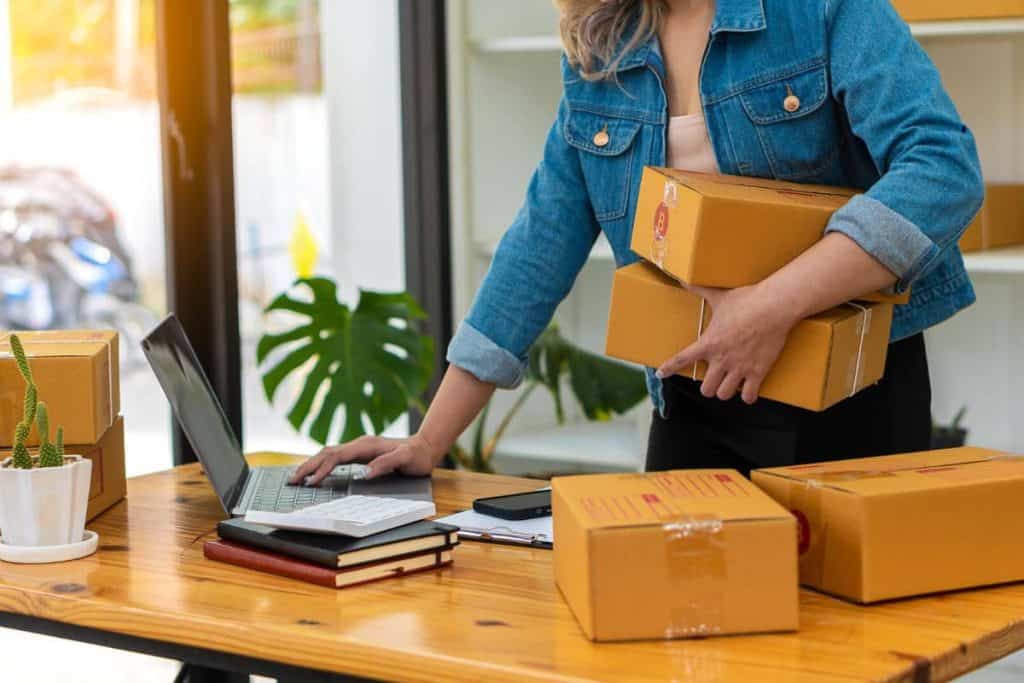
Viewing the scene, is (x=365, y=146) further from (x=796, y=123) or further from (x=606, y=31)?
(x=796, y=123)

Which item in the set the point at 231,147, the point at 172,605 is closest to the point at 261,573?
the point at 172,605

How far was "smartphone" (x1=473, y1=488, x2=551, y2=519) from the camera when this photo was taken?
149cm

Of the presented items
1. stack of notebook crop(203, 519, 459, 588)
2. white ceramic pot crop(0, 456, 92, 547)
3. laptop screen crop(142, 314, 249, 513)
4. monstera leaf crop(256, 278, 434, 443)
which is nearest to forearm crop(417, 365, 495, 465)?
laptop screen crop(142, 314, 249, 513)

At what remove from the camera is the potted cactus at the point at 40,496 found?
1357 millimetres

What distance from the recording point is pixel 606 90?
5.38 feet

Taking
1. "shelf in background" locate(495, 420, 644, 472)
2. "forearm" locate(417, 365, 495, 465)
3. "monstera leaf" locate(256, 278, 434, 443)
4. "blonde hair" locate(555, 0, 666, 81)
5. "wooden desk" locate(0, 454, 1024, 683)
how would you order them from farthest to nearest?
"shelf in background" locate(495, 420, 644, 472), "monstera leaf" locate(256, 278, 434, 443), "forearm" locate(417, 365, 495, 465), "blonde hair" locate(555, 0, 666, 81), "wooden desk" locate(0, 454, 1024, 683)

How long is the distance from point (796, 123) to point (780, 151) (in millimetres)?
37

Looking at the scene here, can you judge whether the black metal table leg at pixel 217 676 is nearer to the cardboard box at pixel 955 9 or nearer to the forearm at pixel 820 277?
the forearm at pixel 820 277

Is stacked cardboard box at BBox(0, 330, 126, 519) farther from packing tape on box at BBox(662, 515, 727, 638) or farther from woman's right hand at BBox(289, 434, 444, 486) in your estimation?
packing tape on box at BBox(662, 515, 727, 638)

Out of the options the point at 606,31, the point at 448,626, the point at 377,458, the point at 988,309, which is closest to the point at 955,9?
the point at 988,309

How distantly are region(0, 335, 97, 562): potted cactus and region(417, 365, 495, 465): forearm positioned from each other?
0.45m

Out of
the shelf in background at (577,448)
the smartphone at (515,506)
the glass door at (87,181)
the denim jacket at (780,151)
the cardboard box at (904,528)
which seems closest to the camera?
the cardboard box at (904,528)

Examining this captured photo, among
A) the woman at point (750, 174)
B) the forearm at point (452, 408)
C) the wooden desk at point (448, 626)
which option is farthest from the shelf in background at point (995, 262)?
the wooden desk at point (448, 626)

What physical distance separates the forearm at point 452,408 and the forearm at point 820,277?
50 centimetres
